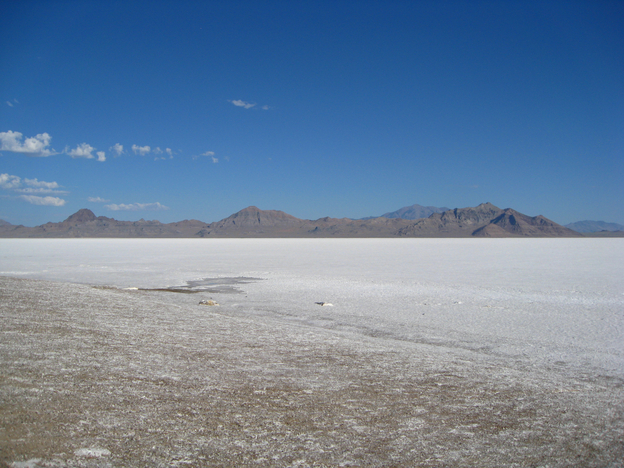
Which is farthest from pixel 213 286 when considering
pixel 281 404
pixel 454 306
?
pixel 281 404

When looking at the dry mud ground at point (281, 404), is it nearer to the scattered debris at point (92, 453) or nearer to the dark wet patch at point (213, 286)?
the scattered debris at point (92, 453)

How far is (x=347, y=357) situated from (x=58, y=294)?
7.17 meters

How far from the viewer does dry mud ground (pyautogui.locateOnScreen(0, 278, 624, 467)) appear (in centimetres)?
305

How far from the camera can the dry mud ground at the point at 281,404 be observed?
3.05 m

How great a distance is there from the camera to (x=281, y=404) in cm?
390

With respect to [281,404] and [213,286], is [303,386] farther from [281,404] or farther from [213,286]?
[213,286]

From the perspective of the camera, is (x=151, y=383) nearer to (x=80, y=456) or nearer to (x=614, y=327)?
(x=80, y=456)

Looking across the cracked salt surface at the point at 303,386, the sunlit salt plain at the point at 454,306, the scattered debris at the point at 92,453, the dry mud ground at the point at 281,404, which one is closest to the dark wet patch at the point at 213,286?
the sunlit salt plain at the point at 454,306

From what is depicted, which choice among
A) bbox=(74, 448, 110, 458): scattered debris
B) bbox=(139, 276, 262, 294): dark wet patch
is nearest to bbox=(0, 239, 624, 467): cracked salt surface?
bbox=(74, 448, 110, 458): scattered debris

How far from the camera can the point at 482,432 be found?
137 inches

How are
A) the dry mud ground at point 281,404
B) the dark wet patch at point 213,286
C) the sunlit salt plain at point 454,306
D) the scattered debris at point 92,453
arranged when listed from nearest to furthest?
the scattered debris at point 92,453 < the dry mud ground at point 281,404 < the sunlit salt plain at point 454,306 < the dark wet patch at point 213,286

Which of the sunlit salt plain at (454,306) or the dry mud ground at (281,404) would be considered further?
the sunlit salt plain at (454,306)

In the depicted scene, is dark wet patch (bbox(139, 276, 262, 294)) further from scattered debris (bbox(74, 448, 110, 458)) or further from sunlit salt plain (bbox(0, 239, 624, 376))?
scattered debris (bbox(74, 448, 110, 458))

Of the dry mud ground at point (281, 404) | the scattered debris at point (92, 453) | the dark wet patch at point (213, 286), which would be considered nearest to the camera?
the scattered debris at point (92, 453)
